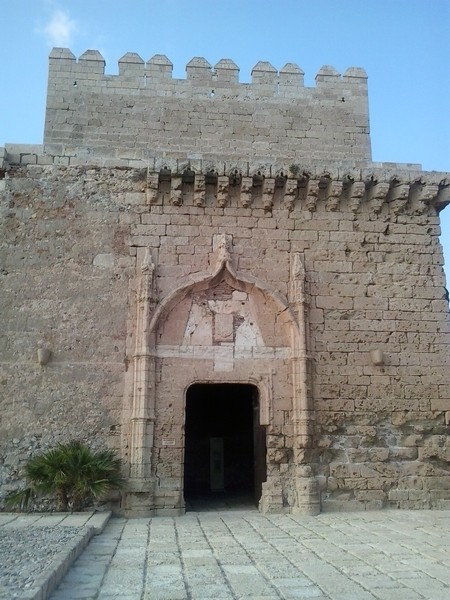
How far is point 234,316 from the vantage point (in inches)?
328

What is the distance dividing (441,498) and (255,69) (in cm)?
772

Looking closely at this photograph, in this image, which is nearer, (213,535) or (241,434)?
(213,535)

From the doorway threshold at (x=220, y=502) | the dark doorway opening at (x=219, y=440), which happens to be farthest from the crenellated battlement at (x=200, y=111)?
the doorway threshold at (x=220, y=502)

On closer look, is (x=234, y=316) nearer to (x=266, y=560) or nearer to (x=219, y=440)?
(x=266, y=560)

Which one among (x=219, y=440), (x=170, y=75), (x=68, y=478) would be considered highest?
(x=170, y=75)

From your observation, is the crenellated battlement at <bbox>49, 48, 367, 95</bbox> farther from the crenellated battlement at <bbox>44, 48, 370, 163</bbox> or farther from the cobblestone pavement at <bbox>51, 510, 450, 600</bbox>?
the cobblestone pavement at <bbox>51, 510, 450, 600</bbox>

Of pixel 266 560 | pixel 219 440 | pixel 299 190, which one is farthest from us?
pixel 219 440

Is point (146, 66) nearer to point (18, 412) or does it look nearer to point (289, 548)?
point (18, 412)

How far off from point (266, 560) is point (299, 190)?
5.62 m

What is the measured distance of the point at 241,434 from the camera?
40.8 feet

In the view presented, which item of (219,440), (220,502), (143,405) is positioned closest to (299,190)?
(143,405)

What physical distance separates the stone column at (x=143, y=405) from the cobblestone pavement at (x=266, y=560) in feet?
1.36

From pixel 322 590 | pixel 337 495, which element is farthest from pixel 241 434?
pixel 322 590

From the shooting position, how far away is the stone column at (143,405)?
735cm
